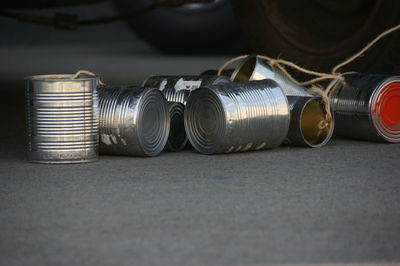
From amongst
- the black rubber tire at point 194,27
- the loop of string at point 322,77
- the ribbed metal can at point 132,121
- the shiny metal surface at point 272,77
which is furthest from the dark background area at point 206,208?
the black rubber tire at point 194,27

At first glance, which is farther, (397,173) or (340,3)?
(340,3)

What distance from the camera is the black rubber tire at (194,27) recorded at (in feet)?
30.1

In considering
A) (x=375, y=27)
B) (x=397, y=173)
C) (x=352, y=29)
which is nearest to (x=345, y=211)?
(x=397, y=173)

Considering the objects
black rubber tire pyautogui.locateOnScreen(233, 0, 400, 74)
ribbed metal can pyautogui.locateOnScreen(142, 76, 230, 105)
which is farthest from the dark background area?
black rubber tire pyautogui.locateOnScreen(233, 0, 400, 74)

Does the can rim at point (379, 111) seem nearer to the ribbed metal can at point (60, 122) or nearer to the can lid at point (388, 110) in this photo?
the can lid at point (388, 110)

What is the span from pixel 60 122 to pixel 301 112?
3.61ft

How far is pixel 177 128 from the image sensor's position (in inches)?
160

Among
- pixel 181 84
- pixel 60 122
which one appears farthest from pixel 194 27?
pixel 60 122

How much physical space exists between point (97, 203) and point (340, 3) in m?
2.72

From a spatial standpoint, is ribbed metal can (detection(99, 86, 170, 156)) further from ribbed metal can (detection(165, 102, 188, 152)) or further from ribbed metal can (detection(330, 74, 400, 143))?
ribbed metal can (detection(330, 74, 400, 143))

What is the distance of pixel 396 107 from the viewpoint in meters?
4.18

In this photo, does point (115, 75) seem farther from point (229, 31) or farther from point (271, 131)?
point (271, 131)

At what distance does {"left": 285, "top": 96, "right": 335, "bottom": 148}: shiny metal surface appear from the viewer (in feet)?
13.1

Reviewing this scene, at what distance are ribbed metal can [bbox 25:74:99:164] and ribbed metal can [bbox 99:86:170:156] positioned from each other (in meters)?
0.14
